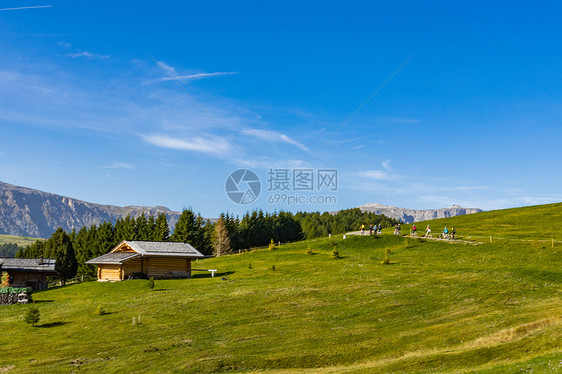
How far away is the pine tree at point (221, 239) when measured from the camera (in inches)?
4633

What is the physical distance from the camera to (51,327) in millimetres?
36156

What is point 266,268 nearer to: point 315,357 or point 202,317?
point 202,317

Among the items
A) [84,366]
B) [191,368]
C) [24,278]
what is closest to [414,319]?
[191,368]

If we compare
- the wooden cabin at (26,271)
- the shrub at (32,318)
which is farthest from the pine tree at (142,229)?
the shrub at (32,318)

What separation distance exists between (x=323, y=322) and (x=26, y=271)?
190 ft

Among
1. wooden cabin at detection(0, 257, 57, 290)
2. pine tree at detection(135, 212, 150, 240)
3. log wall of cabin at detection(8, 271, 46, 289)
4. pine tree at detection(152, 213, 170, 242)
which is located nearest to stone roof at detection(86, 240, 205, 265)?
wooden cabin at detection(0, 257, 57, 290)

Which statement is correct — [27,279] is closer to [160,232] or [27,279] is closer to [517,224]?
[160,232]

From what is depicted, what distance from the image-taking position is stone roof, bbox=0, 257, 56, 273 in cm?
7038

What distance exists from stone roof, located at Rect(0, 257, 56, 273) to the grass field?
62.7 feet

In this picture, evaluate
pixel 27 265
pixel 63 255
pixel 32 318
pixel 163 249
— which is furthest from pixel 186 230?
pixel 32 318

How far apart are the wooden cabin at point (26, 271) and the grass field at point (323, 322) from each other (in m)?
19.4

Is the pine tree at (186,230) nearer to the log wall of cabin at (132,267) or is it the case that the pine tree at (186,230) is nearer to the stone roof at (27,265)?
the stone roof at (27,265)

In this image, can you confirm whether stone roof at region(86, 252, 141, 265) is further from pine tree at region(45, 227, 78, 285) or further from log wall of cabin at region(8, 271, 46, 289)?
pine tree at region(45, 227, 78, 285)

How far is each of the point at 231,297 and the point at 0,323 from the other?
65.1 feet
